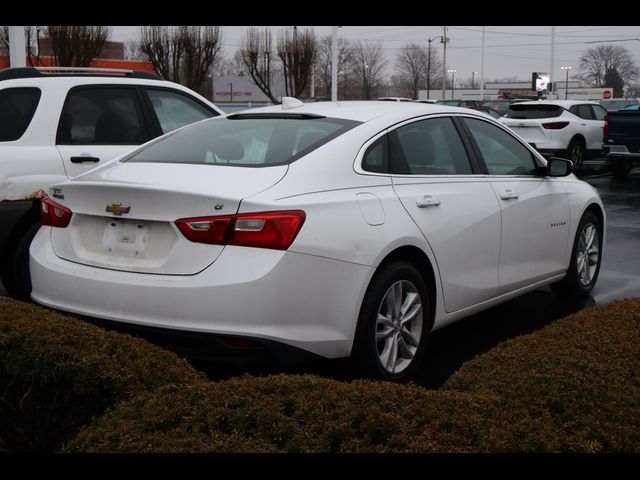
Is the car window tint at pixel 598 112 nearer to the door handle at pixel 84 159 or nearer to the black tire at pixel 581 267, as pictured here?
the black tire at pixel 581 267

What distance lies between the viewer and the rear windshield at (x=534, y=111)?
1961cm

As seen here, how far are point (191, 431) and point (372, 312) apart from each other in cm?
172

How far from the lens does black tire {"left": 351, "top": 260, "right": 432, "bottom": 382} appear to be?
4.07 m

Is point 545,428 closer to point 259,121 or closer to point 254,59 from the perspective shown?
point 259,121

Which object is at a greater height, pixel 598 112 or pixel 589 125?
pixel 598 112

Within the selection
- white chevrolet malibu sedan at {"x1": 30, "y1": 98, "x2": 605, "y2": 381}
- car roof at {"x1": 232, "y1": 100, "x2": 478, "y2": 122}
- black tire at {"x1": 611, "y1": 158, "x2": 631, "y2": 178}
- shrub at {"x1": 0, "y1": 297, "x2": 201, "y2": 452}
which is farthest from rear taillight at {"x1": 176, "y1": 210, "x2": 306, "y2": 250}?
black tire at {"x1": 611, "y1": 158, "x2": 631, "y2": 178}

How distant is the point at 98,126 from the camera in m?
6.46

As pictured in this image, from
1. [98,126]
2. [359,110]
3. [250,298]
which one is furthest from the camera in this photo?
[98,126]

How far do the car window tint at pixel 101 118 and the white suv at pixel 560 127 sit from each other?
45.0 ft

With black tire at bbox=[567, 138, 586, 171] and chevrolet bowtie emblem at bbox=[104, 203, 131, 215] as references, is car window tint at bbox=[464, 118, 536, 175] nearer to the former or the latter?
chevrolet bowtie emblem at bbox=[104, 203, 131, 215]

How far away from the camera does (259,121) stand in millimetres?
5031

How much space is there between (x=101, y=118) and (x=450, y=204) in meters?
3.10

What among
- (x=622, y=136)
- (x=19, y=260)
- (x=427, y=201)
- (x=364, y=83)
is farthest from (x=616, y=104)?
(x=364, y=83)

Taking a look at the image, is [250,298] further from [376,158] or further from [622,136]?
[622,136]
